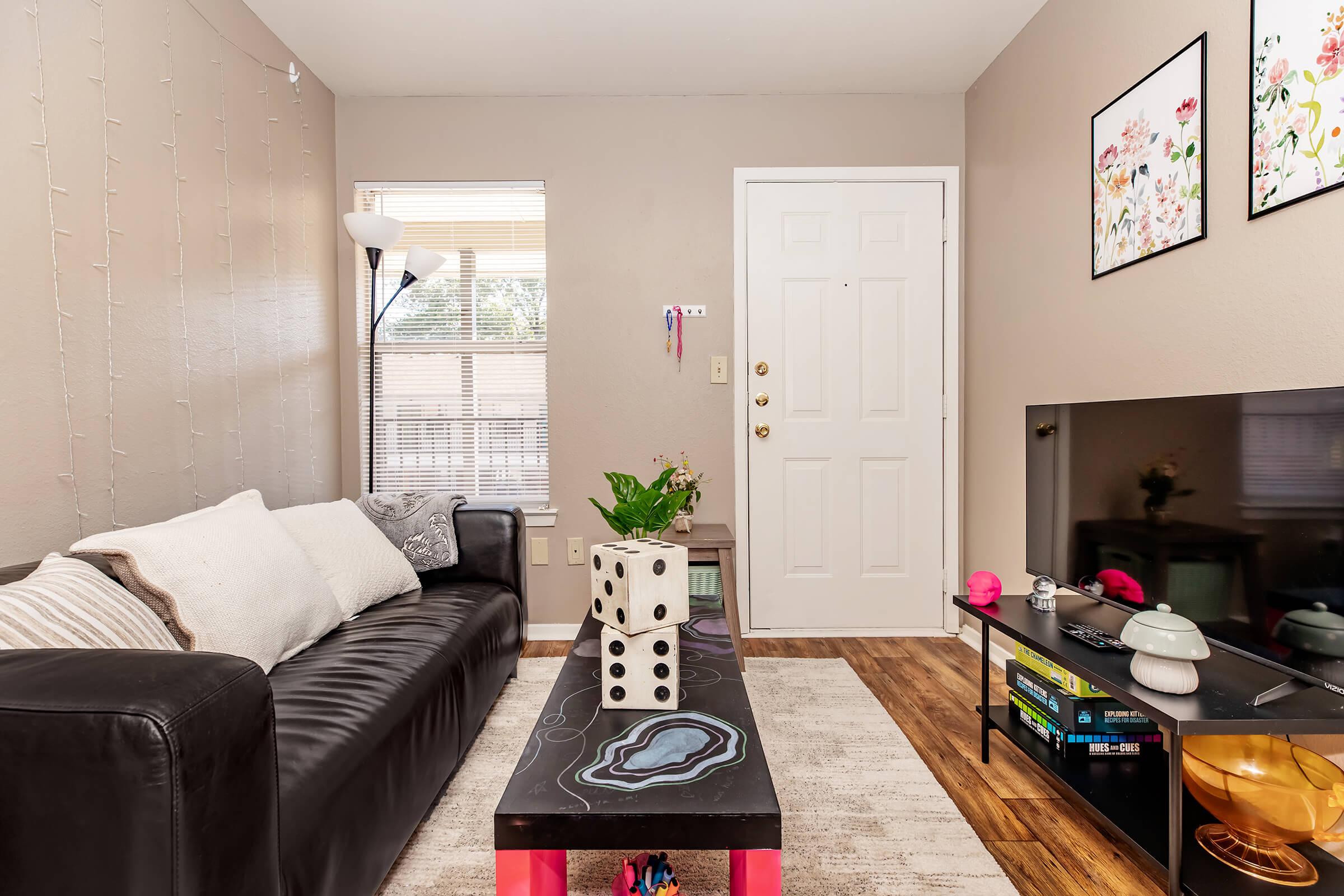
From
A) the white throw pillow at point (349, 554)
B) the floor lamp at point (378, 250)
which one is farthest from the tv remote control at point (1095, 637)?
the floor lamp at point (378, 250)

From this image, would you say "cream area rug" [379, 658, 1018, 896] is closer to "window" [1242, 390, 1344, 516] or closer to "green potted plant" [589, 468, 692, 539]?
"green potted plant" [589, 468, 692, 539]

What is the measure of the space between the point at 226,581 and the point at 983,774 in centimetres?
200

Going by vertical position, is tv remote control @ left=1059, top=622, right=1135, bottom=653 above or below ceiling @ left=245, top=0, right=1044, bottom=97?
below

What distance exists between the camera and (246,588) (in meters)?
1.46

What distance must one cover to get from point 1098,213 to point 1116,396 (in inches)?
23.9

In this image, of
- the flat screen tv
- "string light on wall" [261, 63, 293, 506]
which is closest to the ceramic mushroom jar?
the flat screen tv

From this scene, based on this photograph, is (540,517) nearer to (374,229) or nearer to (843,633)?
(374,229)

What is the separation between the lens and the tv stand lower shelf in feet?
4.01

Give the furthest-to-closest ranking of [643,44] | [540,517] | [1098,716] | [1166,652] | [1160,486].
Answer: [540,517]
[643,44]
[1098,716]
[1160,486]
[1166,652]

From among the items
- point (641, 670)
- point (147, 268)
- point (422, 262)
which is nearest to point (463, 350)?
point (422, 262)

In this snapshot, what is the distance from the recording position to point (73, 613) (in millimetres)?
1134

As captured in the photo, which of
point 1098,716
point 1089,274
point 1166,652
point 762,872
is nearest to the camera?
point 762,872

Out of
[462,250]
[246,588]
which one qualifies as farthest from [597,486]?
[246,588]

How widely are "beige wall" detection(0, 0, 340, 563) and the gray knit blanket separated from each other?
49 cm
